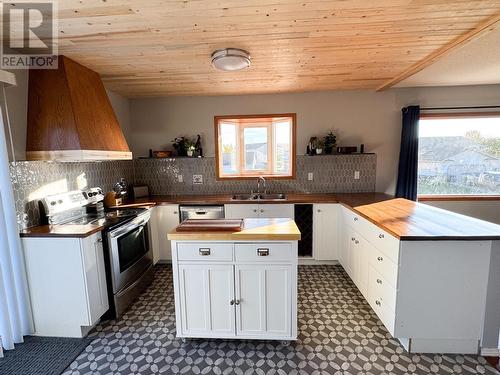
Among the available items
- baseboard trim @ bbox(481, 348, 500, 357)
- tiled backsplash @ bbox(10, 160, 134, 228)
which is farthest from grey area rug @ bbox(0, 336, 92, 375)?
baseboard trim @ bbox(481, 348, 500, 357)

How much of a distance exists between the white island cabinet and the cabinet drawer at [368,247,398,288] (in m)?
0.73

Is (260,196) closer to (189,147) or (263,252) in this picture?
(189,147)

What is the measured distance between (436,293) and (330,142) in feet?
7.47

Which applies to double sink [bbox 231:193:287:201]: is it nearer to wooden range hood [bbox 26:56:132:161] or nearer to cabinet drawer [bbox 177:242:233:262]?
cabinet drawer [bbox 177:242:233:262]

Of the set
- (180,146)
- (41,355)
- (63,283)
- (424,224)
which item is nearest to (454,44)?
(424,224)

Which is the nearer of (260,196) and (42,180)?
(42,180)

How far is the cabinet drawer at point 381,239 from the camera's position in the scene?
1846mm

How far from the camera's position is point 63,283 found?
2.05 m

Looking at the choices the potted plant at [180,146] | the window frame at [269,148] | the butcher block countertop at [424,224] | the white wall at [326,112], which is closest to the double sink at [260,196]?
the window frame at [269,148]

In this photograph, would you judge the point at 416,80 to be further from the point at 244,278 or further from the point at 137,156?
the point at 137,156

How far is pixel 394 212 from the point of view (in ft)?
7.99

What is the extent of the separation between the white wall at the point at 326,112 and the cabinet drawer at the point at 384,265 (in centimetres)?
185

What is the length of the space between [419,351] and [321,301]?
2.84ft

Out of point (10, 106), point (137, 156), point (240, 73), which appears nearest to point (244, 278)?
point (240, 73)
